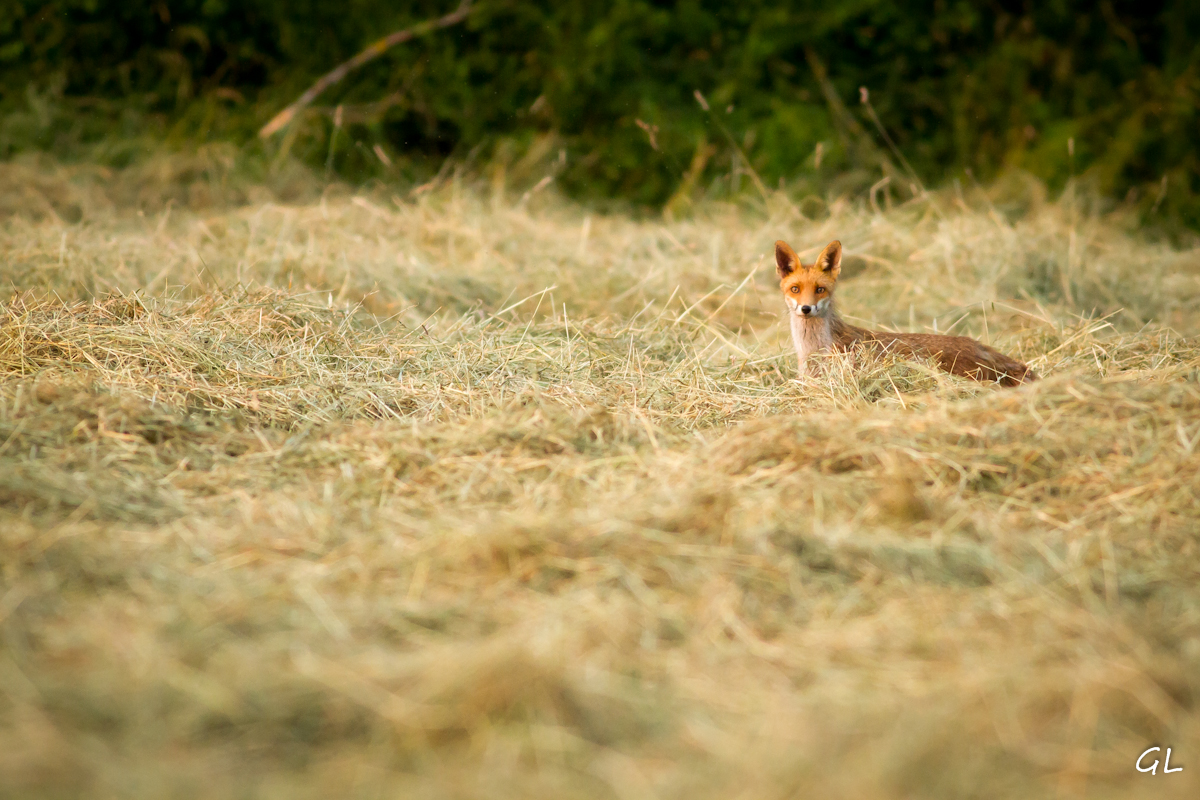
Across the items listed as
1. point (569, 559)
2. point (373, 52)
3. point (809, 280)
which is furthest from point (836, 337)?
point (373, 52)

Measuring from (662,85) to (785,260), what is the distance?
209 inches

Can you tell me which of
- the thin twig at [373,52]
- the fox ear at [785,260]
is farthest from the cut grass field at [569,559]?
the thin twig at [373,52]

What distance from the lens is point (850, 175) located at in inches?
324

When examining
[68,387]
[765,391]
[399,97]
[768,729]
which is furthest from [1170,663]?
[399,97]

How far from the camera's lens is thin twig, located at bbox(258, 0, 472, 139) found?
28.1 feet

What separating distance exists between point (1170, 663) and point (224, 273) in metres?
4.49

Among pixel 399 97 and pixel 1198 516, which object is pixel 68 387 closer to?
pixel 1198 516

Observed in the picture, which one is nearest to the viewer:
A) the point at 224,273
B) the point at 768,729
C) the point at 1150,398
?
the point at 768,729

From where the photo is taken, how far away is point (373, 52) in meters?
8.73

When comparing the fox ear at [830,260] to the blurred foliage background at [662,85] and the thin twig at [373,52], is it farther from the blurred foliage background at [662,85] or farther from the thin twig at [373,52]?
the thin twig at [373,52]

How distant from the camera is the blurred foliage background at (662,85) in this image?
8555 mm

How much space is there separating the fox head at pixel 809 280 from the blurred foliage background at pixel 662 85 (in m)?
4.27

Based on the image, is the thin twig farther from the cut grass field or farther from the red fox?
the red fox

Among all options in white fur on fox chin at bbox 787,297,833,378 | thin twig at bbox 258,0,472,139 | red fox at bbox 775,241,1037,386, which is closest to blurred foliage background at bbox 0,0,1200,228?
thin twig at bbox 258,0,472,139
